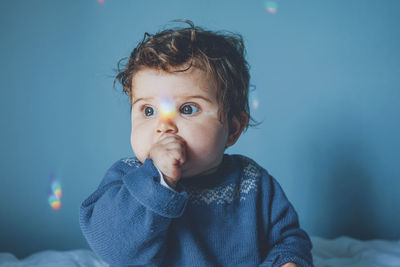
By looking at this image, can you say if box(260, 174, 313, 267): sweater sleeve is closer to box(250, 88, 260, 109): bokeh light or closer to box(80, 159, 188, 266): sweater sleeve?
box(80, 159, 188, 266): sweater sleeve

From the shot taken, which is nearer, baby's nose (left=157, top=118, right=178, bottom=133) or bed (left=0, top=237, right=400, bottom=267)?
baby's nose (left=157, top=118, right=178, bottom=133)

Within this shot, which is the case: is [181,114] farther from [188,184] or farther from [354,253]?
[354,253]

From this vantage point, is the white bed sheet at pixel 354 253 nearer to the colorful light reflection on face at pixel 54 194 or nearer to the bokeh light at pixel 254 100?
the bokeh light at pixel 254 100

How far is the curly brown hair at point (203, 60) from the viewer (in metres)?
0.71

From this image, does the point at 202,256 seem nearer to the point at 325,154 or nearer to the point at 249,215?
the point at 249,215

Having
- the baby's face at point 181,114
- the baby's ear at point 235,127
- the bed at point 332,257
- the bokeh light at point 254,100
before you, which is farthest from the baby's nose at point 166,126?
the bokeh light at point 254,100

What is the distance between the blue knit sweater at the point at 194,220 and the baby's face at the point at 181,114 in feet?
0.22

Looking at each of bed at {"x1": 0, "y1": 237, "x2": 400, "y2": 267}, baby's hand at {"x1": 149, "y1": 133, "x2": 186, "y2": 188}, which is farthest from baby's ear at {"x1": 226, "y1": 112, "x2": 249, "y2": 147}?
bed at {"x1": 0, "y1": 237, "x2": 400, "y2": 267}

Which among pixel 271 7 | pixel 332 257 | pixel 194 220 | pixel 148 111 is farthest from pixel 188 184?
pixel 271 7

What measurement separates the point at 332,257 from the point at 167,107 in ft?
2.44

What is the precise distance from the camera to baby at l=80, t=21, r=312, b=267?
60 centimetres

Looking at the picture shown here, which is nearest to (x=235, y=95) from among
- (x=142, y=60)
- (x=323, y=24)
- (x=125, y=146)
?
(x=142, y=60)

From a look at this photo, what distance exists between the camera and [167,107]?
68cm

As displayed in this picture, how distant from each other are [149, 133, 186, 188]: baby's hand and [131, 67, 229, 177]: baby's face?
1.8 inches
